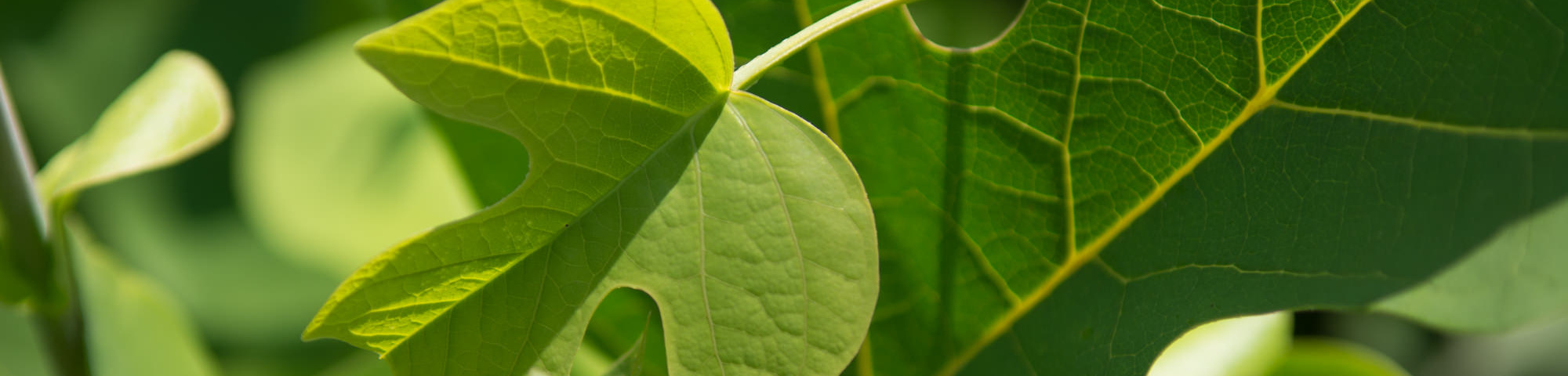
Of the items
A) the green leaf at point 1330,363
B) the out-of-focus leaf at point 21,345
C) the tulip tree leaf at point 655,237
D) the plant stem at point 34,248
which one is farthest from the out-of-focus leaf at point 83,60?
the green leaf at point 1330,363

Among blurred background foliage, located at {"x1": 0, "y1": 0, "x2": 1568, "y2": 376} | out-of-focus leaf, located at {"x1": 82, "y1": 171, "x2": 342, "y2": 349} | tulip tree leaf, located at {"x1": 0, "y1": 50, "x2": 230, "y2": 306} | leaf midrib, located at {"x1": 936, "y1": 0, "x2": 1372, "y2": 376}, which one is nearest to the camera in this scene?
leaf midrib, located at {"x1": 936, "y1": 0, "x2": 1372, "y2": 376}

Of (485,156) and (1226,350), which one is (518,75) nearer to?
(485,156)

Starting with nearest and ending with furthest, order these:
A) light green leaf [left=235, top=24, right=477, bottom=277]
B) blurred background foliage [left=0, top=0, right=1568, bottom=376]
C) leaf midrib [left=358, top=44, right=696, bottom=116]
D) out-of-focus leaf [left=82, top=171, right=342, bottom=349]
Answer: leaf midrib [left=358, top=44, right=696, bottom=116] < light green leaf [left=235, top=24, right=477, bottom=277] < blurred background foliage [left=0, top=0, right=1568, bottom=376] < out-of-focus leaf [left=82, top=171, right=342, bottom=349]

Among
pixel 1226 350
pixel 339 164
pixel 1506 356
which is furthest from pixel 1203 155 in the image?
pixel 1506 356

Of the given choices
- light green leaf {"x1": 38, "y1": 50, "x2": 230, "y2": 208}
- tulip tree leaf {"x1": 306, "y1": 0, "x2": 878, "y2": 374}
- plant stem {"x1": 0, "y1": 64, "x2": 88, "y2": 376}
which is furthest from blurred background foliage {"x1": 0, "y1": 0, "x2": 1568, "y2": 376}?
tulip tree leaf {"x1": 306, "y1": 0, "x2": 878, "y2": 374}

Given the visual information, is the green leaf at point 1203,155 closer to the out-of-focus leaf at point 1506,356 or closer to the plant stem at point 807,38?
the plant stem at point 807,38

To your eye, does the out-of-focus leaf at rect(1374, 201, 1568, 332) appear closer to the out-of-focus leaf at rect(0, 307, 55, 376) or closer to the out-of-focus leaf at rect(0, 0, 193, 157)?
the out-of-focus leaf at rect(0, 307, 55, 376)

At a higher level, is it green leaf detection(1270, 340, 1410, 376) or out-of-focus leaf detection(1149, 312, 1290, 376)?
out-of-focus leaf detection(1149, 312, 1290, 376)
